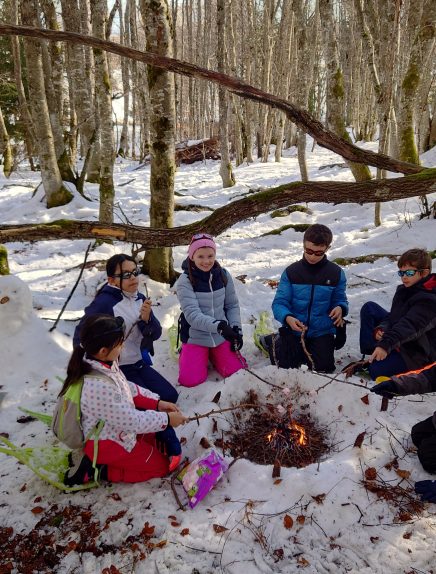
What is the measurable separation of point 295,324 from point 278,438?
3.63 feet

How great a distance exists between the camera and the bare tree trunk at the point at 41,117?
25.5ft

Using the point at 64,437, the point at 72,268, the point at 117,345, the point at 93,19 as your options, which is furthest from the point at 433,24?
the point at 64,437

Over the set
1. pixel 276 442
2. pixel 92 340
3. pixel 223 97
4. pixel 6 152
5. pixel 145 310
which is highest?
pixel 223 97

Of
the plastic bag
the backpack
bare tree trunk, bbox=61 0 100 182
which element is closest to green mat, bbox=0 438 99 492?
the backpack

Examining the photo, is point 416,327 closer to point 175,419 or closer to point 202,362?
point 202,362

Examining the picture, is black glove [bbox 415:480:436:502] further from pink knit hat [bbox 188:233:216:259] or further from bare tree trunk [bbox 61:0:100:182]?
bare tree trunk [bbox 61:0:100:182]

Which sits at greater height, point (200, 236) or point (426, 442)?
point (200, 236)

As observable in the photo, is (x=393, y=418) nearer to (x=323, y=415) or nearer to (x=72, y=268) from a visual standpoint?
(x=323, y=415)

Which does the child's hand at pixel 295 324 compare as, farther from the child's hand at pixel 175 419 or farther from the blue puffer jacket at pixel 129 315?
the child's hand at pixel 175 419

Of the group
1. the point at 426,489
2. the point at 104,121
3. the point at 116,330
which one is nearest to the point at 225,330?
the point at 116,330

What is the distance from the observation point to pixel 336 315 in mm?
3609

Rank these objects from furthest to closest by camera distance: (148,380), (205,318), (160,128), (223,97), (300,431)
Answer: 1. (223,97)
2. (160,128)
3. (205,318)
4. (148,380)
5. (300,431)

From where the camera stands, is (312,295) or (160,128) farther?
(160,128)

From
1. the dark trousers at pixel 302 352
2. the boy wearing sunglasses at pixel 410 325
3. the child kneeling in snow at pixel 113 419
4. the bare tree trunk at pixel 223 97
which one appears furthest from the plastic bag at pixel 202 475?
the bare tree trunk at pixel 223 97
